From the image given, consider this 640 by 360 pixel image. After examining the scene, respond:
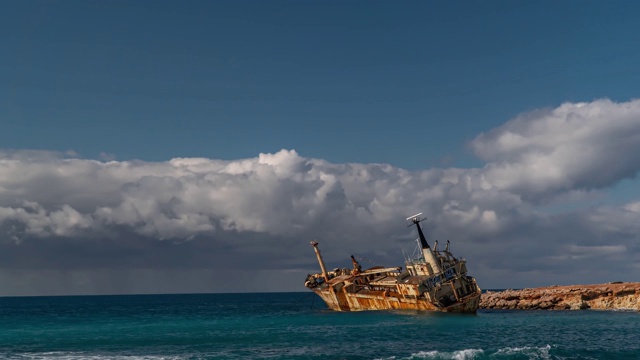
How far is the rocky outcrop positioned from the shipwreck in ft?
68.2

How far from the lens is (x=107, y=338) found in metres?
63.3

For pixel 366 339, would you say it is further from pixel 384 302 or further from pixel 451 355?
pixel 384 302

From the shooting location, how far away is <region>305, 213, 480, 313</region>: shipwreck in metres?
71.7

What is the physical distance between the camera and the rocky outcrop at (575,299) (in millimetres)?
81625

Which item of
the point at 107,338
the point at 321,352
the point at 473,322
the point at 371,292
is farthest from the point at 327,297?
the point at 321,352

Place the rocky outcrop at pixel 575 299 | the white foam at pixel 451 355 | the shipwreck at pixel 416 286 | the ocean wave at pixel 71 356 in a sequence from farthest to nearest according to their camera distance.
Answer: the rocky outcrop at pixel 575 299
the shipwreck at pixel 416 286
the ocean wave at pixel 71 356
the white foam at pixel 451 355

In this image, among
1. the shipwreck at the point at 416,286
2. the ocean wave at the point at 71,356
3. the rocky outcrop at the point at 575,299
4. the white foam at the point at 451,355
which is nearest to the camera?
the white foam at the point at 451,355

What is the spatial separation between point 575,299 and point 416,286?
97.8 ft

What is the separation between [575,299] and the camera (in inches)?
3327

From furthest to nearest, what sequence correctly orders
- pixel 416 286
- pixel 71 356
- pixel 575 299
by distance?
pixel 575 299 → pixel 416 286 → pixel 71 356

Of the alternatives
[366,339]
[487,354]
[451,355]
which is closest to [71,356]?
[366,339]

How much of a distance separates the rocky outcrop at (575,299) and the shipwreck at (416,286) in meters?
20.8

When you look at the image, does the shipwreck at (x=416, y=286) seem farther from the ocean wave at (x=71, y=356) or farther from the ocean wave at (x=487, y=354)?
the ocean wave at (x=71, y=356)

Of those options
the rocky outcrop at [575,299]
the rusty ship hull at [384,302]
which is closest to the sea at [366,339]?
the rusty ship hull at [384,302]
